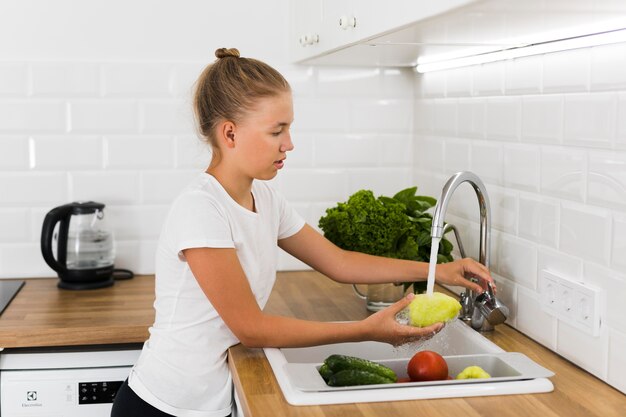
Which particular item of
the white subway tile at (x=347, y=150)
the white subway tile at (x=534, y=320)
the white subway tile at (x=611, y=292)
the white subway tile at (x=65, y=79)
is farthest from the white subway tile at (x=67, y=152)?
the white subway tile at (x=611, y=292)

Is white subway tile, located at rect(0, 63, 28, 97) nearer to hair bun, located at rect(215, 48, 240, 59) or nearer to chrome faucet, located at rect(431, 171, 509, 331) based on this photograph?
hair bun, located at rect(215, 48, 240, 59)

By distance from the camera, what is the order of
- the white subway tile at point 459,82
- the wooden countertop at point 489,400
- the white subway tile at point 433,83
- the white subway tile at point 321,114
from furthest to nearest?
the white subway tile at point 321,114
the white subway tile at point 433,83
the white subway tile at point 459,82
the wooden countertop at point 489,400

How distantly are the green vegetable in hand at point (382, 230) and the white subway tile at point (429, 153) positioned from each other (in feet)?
1.28

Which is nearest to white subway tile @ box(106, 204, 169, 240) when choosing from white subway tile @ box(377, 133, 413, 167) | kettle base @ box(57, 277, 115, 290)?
kettle base @ box(57, 277, 115, 290)

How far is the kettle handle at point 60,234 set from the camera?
2.40 metres

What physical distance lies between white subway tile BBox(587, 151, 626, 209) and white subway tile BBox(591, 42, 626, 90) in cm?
12

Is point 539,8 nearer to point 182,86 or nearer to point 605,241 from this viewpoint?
point 605,241

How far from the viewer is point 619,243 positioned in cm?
152

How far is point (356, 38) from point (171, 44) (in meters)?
0.98

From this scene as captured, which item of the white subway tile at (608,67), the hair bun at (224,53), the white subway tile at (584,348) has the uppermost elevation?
the hair bun at (224,53)

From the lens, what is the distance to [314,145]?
109 inches

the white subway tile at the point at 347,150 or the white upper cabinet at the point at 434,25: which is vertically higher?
the white upper cabinet at the point at 434,25

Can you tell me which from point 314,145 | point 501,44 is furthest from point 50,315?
point 501,44

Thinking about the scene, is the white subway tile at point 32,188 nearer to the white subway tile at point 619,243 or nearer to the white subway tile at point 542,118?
the white subway tile at point 542,118
